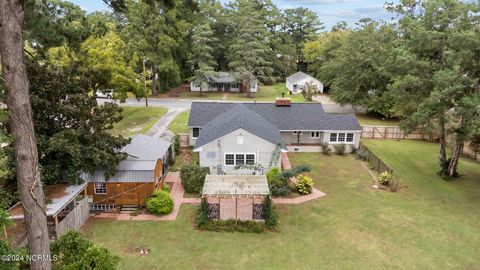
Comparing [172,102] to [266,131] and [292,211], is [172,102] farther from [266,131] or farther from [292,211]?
[292,211]

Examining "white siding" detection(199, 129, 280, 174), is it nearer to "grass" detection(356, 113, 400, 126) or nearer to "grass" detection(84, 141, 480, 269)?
"grass" detection(84, 141, 480, 269)

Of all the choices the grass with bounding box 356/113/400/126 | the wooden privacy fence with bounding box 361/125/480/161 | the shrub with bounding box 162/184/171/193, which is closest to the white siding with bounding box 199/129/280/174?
the shrub with bounding box 162/184/171/193

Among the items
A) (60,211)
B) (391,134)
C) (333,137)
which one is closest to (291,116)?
(333,137)

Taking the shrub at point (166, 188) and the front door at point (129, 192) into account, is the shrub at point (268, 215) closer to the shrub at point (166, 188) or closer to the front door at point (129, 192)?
the shrub at point (166, 188)

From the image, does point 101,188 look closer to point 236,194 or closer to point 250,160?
point 236,194

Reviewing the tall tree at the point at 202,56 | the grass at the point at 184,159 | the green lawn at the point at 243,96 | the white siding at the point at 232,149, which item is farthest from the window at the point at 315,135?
the tall tree at the point at 202,56

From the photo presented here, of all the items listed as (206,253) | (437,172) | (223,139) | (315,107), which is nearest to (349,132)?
(315,107)
